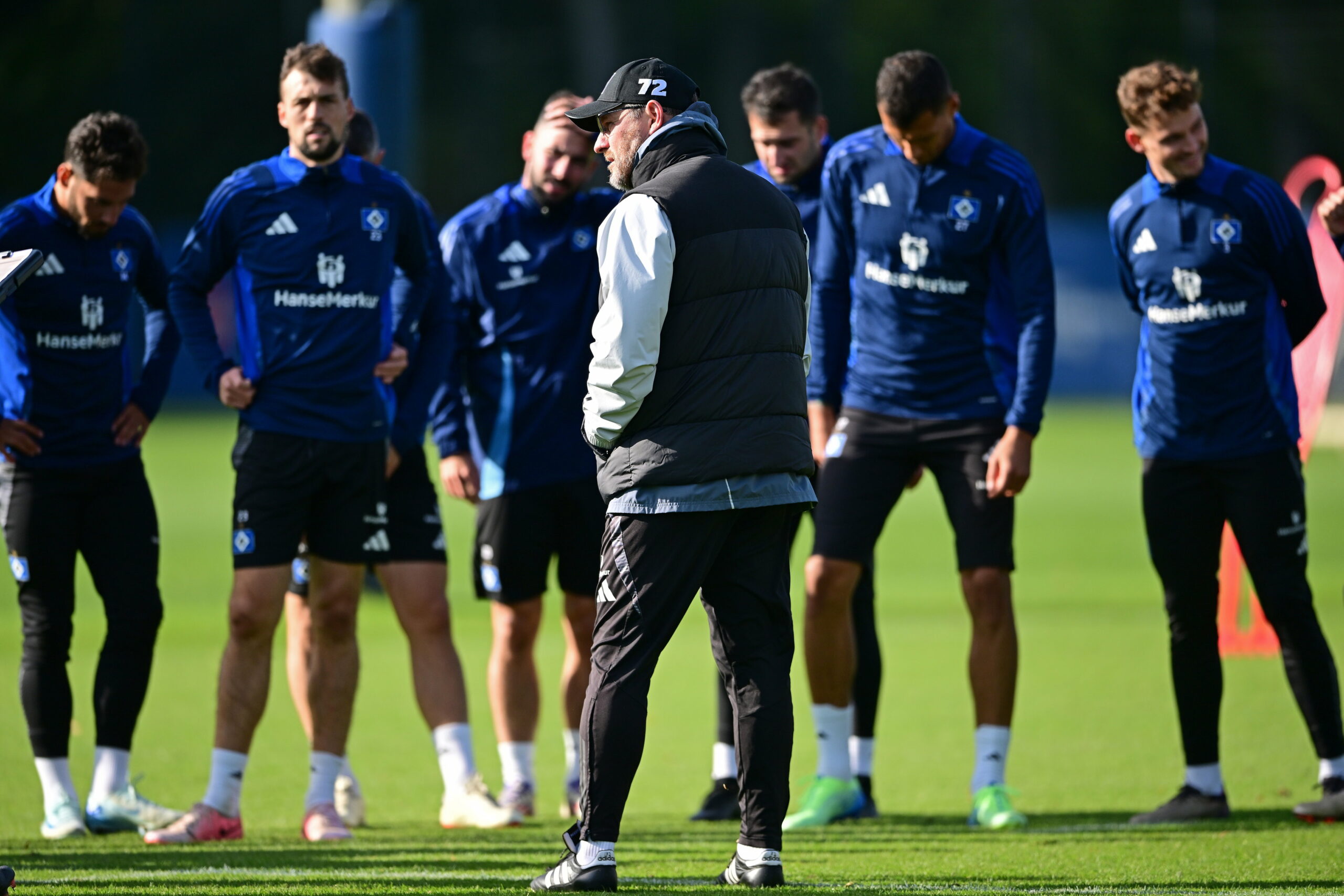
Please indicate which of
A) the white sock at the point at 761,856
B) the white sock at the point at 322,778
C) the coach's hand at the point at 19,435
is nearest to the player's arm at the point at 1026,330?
the white sock at the point at 761,856

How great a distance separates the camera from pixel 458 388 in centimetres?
693

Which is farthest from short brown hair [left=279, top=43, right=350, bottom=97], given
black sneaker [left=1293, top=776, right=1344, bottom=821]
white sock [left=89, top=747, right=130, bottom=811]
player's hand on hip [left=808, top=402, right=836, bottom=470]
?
black sneaker [left=1293, top=776, right=1344, bottom=821]

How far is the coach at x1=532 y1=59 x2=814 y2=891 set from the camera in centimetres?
447

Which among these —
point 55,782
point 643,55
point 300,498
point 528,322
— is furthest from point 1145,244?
point 643,55

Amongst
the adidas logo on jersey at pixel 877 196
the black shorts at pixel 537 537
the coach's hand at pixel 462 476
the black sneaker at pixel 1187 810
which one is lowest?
the black sneaker at pixel 1187 810

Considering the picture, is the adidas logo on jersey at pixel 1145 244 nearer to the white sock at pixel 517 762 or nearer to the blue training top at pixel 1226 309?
the blue training top at pixel 1226 309

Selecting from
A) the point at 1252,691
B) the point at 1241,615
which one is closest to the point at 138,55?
the point at 1241,615

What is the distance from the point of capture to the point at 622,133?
15.5ft

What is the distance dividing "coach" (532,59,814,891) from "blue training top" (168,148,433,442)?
1671 mm

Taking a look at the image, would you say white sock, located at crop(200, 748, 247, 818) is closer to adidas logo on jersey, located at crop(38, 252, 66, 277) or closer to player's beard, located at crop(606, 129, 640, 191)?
adidas logo on jersey, located at crop(38, 252, 66, 277)

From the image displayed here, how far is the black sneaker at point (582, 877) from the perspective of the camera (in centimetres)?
446

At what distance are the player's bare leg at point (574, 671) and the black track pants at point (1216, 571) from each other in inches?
87.6

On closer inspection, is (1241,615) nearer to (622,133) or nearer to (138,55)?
(622,133)

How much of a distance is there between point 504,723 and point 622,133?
285cm
